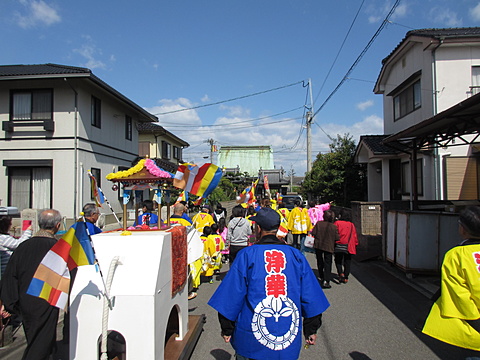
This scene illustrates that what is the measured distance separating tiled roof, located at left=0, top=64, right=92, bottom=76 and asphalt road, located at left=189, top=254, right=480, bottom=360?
1032cm

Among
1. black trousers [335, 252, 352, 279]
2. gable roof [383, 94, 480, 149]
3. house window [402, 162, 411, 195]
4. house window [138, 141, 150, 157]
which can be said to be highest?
house window [138, 141, 150, 157]

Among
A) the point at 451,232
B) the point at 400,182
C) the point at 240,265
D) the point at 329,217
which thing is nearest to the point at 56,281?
the point at 240,265

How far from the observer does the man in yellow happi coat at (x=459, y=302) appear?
2.51 metres

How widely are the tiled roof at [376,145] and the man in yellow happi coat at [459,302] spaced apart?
479 inches

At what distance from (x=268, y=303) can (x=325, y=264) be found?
4.80m

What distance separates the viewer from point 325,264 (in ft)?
23.2

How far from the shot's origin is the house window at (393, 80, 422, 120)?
13.6 metres

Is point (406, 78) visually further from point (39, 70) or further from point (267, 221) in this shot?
point (39, 70)

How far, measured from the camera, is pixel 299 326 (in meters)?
2.66

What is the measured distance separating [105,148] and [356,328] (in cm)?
1381

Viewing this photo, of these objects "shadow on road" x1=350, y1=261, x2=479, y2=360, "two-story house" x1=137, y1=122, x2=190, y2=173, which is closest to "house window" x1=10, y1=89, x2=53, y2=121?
"two-story house" x1=137, y1=122, x2=190, y2=173

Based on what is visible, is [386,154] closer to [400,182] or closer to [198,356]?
[400,182]

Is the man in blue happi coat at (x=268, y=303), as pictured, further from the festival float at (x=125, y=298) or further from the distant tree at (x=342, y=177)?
the distant tree at (x=342, y=177)

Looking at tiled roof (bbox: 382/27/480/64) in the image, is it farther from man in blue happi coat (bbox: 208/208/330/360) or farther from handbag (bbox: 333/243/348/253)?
man in blue happi coat (bbox: 208/208/330/360)
